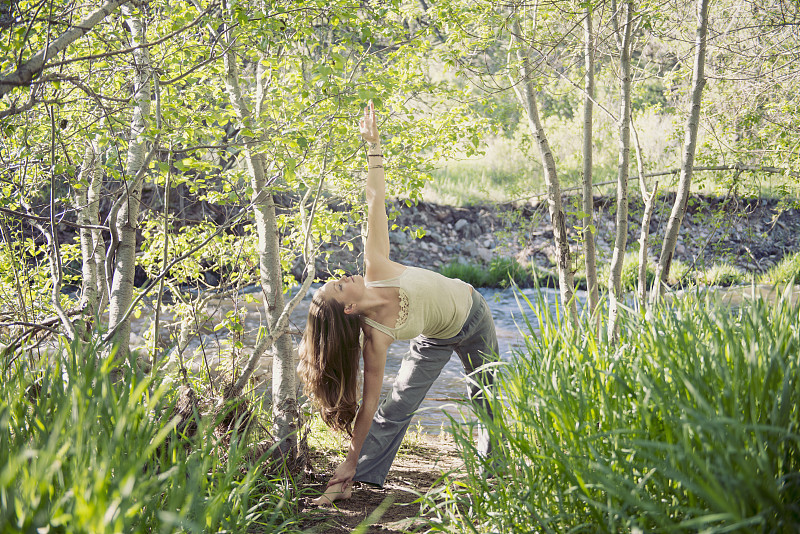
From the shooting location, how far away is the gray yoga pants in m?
3.20

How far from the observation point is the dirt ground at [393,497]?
9.00 ft

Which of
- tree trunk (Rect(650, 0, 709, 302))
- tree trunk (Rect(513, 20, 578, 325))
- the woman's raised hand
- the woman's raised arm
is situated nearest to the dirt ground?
the woman's raised arm

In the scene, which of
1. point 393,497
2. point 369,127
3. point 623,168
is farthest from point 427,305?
point 623,168

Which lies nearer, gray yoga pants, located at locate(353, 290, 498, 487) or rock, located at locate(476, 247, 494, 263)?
gray yoga pants, located at locate(353, 290, 498, 487)

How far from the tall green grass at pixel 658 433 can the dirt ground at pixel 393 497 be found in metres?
0.43

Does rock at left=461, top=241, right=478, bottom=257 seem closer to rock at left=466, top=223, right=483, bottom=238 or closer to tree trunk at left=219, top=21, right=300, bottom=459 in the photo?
rock at left=466, top=223, right=483, bottom=238

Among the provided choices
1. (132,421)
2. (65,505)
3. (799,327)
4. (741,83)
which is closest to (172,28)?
(132,421)

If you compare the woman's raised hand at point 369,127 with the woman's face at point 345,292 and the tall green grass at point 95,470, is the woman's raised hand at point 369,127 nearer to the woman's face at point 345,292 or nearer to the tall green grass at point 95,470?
the woman's face at point 345,292

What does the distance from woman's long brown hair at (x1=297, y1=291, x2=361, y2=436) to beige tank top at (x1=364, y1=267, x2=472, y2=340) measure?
0.45 feet

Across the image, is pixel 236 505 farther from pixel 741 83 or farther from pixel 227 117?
pixel 741 83

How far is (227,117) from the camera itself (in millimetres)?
3674

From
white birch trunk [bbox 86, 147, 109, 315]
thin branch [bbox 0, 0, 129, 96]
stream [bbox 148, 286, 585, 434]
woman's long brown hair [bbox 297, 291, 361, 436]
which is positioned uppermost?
thin branch [bbox 0, 0, 129, 96]

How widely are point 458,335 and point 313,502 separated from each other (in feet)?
3.64

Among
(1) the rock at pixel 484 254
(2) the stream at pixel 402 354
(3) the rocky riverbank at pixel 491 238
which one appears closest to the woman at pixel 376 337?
(2) the stream at pixel 402 354
